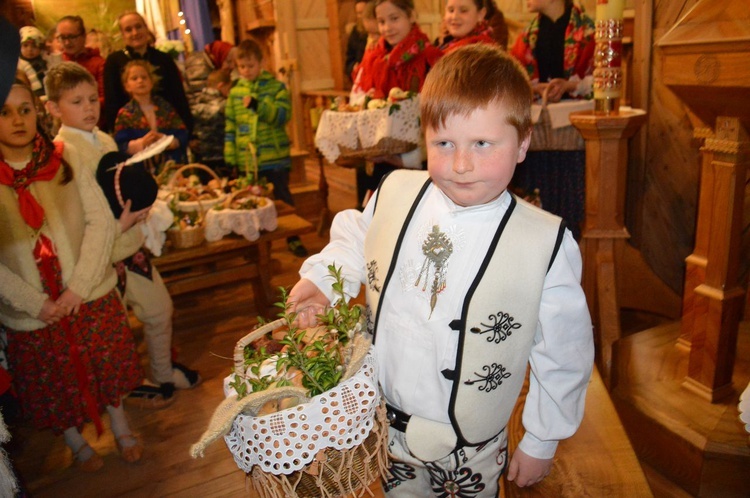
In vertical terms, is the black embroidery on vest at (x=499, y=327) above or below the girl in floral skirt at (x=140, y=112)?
below

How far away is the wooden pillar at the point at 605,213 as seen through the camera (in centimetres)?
209

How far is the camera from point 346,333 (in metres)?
1.06

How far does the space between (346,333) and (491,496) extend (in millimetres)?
521

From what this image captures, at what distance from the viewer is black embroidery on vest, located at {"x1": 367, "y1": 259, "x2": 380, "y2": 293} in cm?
119

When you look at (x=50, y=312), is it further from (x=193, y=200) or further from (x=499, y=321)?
(x=499, y=321)

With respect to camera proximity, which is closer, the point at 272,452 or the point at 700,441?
the point at 272,452

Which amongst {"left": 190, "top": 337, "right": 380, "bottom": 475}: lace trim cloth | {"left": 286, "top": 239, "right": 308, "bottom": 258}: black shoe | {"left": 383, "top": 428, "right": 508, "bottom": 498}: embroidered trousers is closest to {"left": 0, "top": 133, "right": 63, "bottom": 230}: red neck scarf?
{"left": 190, "top": 337, "right": 380, "bottom": 475}: lace trim cloth

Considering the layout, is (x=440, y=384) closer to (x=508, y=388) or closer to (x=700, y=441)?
(x=508, y=388)

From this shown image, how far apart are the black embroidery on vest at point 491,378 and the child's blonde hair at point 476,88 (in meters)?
0.43

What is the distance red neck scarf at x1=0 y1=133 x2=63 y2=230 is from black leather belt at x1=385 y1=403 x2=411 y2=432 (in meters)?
1.36

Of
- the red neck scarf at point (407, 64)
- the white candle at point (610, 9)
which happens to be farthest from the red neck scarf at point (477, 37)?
the white candle at point (610, 9)

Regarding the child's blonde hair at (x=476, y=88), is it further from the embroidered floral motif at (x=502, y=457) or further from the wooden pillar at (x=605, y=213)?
the wooden pillar at (x=605, y=213)

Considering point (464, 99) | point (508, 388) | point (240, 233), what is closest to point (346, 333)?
point (508, 388)

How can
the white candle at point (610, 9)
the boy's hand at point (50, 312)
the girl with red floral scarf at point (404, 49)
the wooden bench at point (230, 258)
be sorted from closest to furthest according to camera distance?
the boy's hand at point (50, 312), the white candle at point (610, 9), the girl with red floral scarf at point (404, 49), the wooden bench at point (230, 258)
